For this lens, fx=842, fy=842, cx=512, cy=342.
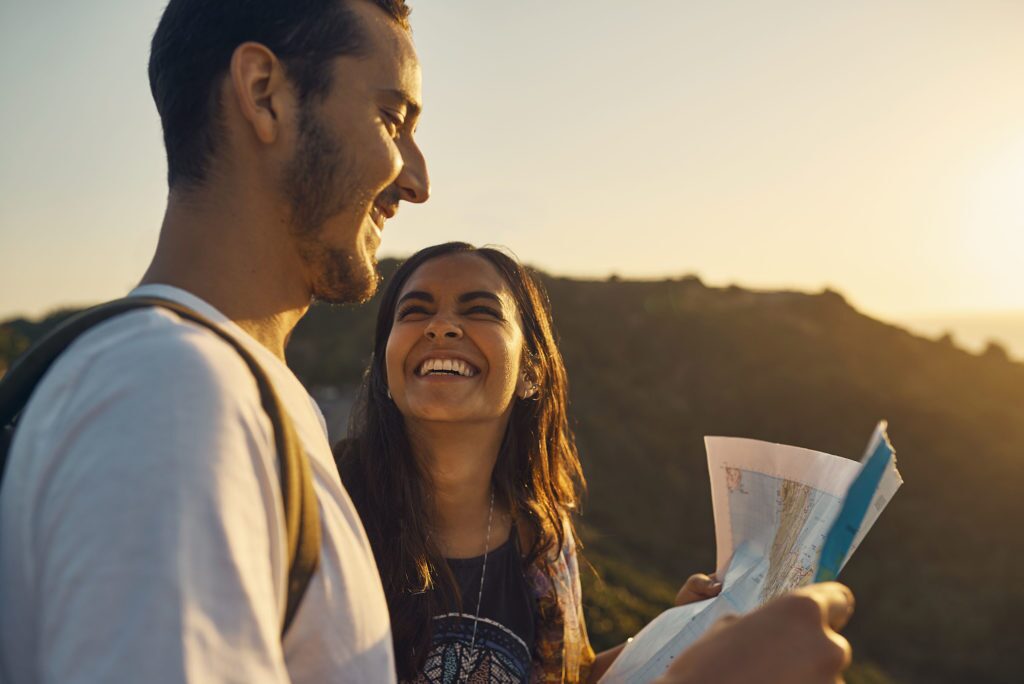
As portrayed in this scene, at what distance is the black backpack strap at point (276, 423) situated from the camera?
97cm

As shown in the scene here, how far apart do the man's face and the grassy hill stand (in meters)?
10.2

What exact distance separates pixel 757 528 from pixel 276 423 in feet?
4.22

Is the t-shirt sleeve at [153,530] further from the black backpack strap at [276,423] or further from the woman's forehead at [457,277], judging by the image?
the woman's forehead at [457,277]

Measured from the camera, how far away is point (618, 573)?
1246 cm

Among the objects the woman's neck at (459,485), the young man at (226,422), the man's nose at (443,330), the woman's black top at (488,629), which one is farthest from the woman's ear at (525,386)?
the young man at (226,422)

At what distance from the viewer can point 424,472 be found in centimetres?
283

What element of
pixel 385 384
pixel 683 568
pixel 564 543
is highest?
pixel 385 384

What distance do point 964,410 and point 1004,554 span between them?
6.77 metres

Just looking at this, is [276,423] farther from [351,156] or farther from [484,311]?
[484,311]

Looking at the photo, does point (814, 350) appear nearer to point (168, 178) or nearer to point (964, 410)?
point (964, 410)

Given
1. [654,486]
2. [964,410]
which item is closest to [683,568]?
[654,486]

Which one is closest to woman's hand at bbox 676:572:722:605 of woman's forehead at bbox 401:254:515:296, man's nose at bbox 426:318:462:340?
man's nose at bbox 426:318:462:340

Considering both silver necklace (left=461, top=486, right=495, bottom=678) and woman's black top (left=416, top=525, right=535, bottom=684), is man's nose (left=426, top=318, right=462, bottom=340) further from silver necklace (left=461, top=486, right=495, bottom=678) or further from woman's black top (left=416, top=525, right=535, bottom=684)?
woman's black top (left=416, top=525, right=535, bottom=684)

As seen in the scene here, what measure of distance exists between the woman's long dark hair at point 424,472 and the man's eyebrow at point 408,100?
1437mm
